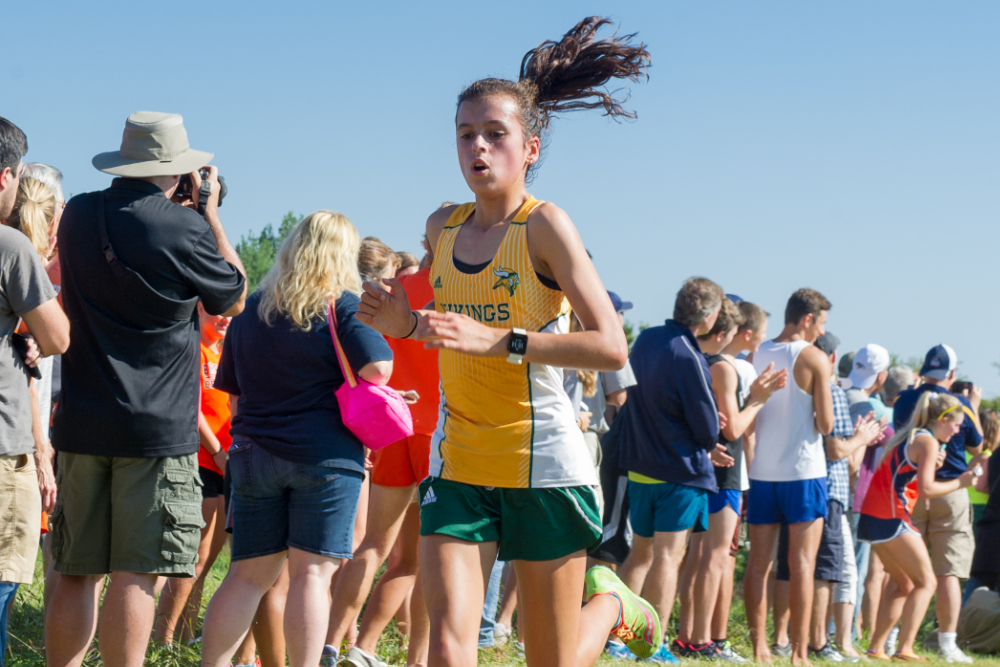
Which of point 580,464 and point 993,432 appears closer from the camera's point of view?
point 580,464

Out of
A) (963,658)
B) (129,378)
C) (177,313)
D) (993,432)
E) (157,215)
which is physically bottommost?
(963,658)

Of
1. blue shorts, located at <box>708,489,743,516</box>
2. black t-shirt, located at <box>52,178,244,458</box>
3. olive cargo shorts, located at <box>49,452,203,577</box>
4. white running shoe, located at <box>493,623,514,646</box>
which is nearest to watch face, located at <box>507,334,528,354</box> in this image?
black t-shirt, located at <box>52,178,244,458</box>

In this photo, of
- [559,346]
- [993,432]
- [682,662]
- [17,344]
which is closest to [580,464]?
[559,346]

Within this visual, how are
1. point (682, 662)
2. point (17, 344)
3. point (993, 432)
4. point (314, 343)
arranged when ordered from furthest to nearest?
point (993, 432)
point (682, 662)
point (314, 343)
point (17, 344)

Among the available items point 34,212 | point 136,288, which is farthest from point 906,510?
point 34,212

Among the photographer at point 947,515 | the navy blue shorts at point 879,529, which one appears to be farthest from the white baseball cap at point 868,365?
the navy blue shorts at point 879,529

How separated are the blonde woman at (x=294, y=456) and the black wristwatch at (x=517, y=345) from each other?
1511mm

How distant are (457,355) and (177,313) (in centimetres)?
116

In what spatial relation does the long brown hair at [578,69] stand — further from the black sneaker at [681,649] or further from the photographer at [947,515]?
the photographer at [947,515]

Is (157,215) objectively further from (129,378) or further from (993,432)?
(993,432)

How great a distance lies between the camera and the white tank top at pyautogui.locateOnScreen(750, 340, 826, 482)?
7.21 metres

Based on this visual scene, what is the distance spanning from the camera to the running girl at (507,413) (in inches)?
127

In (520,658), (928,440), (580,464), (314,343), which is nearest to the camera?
(580,464)

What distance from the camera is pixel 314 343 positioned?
4.46 metres
